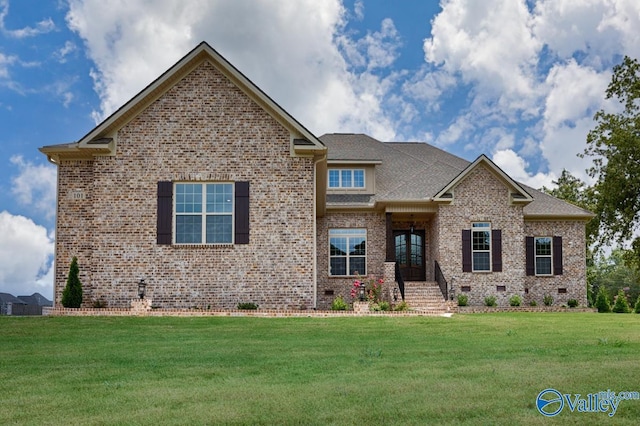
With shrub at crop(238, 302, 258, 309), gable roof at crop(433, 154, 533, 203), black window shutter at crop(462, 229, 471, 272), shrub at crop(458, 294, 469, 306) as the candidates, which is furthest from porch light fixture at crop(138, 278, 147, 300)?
black window shutter at crop(462, 229, 471, 272)

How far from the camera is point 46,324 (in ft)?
48.5

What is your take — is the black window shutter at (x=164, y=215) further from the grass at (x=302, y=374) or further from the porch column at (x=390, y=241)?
the porch column at (x=390, y=241)

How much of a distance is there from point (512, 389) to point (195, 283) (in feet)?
43.0

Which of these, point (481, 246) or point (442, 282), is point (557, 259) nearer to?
point (481, 246)

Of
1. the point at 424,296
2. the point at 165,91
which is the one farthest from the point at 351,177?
the point at 165,91

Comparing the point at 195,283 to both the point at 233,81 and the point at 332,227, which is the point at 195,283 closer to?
the point at 233,81

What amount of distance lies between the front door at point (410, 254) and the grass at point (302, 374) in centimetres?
1372

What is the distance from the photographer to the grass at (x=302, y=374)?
247 inches

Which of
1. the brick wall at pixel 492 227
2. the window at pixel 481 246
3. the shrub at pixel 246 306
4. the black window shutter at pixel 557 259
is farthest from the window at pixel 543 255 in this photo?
the shrub at pixel 246 306

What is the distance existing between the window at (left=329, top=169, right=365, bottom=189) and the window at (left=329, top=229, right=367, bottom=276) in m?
2.41

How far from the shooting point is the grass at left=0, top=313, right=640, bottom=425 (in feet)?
20.6

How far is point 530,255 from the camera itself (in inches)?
1112

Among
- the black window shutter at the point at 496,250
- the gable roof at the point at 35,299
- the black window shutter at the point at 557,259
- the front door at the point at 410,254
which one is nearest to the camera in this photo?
the black window shutter at the point at 496,250

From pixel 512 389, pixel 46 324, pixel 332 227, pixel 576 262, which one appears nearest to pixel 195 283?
pixel 46 324
